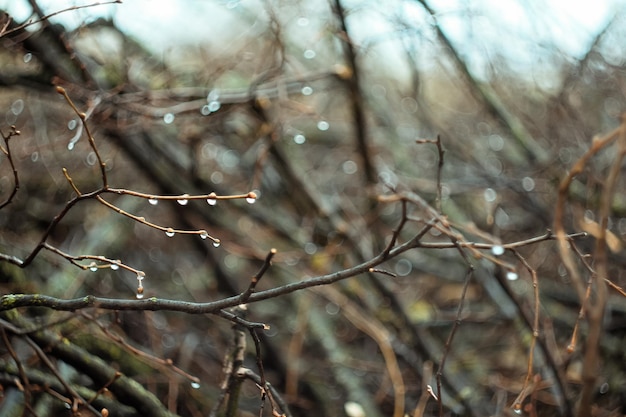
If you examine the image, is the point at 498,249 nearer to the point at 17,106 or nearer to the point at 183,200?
the point at 183,200

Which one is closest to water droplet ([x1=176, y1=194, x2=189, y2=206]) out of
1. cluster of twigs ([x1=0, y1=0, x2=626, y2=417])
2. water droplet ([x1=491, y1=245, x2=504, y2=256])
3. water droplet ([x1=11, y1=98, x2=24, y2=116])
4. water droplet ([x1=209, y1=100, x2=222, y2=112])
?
cluster of twigs ([x1=0, y1=0, x2=626, y2=417])

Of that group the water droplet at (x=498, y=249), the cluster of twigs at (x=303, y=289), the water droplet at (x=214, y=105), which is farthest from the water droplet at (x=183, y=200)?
the water droplet at (x=214, y=105)

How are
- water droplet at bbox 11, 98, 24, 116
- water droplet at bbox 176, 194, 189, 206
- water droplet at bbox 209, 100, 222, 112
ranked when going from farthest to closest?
1. water droplet at bbox 11, 98, 24, 116
2. water droplet at bbox 209, 100, 222, 112
3. water droplet at bbox 176, 194, 189, 206

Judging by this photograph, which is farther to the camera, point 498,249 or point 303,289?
point 303,289

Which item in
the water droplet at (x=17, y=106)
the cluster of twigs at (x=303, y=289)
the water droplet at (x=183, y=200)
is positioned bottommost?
the water droplet at (x=17, y=106)

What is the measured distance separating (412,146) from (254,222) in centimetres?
139

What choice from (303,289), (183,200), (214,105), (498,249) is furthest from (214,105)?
(498,249)

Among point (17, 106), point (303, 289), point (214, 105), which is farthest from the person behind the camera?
point (17, 106)

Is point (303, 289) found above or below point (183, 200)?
below

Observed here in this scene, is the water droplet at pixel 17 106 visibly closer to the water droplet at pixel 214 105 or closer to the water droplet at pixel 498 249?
the water droplet at pixel 214 105

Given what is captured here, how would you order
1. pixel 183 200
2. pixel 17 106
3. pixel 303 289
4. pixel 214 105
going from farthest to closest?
pixel 17 106, pixel 214 105, pixel 303 289, pixel 183 200

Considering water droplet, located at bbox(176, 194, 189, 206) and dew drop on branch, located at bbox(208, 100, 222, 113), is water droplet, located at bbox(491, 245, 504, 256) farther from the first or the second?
dew drop on branch, located at bbox(208, 100, 222, 113)

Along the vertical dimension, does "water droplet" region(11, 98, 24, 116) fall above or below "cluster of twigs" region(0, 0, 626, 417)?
below

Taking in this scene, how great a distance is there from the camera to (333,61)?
410cm
